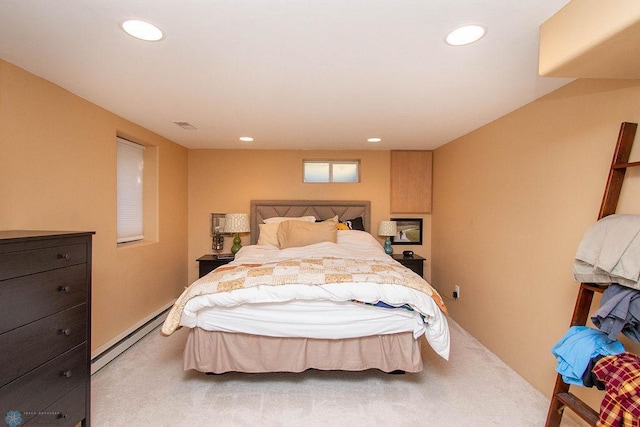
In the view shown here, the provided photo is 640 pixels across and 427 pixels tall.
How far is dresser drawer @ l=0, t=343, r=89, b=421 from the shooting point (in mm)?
1391

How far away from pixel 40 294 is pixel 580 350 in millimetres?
2635

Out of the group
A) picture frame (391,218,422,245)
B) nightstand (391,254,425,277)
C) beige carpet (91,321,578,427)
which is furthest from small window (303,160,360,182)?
beige carpet (91,321,578,427)

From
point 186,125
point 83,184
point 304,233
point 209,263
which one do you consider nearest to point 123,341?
point 209,263

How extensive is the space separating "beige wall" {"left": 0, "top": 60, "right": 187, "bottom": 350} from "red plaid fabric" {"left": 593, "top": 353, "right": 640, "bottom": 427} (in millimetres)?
3213

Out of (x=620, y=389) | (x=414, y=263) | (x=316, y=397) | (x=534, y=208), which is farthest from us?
(x=414, y=263)

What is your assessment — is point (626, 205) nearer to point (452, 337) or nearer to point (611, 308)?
point (611, 308)

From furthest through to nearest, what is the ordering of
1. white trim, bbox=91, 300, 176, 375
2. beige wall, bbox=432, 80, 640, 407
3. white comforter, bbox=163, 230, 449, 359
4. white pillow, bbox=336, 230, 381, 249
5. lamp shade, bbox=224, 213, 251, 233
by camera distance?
lamp shade, bbox=224, 213, 251, 233, white pillow, bbox=336, 230, 381, 249, white trim, bbox=91, 300, 176, 375, white comforter, bbox=163, 230, 449, 359, beige wall, bbox=432, 80, 640, 407

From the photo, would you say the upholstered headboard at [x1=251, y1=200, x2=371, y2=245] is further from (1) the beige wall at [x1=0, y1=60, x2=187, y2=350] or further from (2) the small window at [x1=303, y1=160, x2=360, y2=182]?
(1) the beige wall at [x1=0, y1=60, x2=187, y2=350]

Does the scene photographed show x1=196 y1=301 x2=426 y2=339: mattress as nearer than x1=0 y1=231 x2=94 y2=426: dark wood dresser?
No

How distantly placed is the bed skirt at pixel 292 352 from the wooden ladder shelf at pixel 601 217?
2.64 ft

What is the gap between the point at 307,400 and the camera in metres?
2.17

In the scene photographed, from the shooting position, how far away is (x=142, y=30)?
4.99 ft

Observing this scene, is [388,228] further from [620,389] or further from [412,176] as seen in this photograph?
[620,389]

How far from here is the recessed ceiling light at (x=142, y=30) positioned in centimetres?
146
